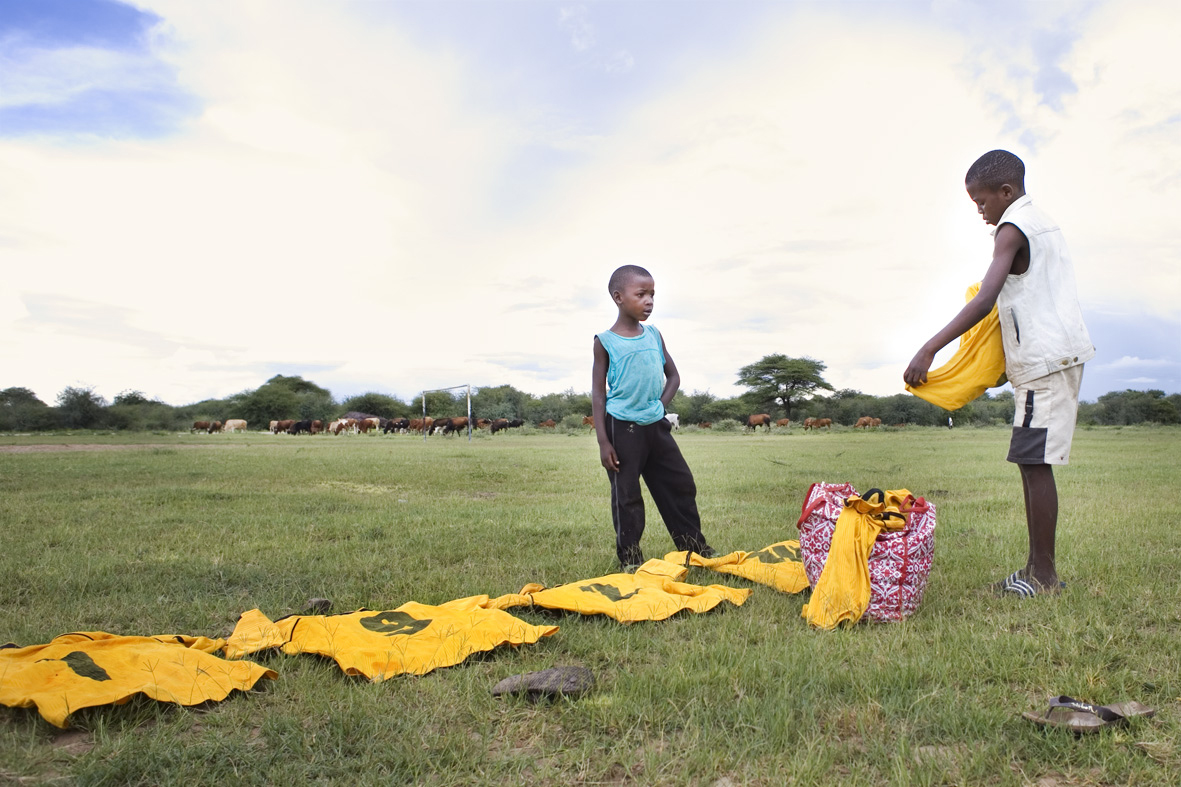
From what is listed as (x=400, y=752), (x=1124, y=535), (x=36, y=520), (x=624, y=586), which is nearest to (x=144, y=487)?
(x=36, y=520)

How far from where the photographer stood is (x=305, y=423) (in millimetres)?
48562

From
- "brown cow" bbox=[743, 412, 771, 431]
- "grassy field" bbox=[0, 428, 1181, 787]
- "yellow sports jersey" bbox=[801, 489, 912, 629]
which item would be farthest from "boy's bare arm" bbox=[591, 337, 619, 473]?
"brown cow" bbox=[743, 412, 771, 431]

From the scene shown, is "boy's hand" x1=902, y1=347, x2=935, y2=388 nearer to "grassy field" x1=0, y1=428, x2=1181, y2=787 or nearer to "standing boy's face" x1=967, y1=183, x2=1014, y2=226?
"standing boy's face" x1=967, y1=183, x2=1014, y2=226

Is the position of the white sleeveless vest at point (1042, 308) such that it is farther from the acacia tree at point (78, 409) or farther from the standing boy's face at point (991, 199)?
the acacia tree at point (78, 409)

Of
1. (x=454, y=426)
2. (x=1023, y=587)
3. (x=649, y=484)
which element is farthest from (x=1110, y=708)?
(x=454, y=426)

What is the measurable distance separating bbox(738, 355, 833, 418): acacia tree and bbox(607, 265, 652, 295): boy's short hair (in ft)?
129

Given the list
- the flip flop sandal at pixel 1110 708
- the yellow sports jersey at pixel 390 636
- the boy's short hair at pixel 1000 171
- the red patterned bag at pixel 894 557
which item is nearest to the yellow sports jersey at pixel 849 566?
the red patterned bag at pixel 894 557

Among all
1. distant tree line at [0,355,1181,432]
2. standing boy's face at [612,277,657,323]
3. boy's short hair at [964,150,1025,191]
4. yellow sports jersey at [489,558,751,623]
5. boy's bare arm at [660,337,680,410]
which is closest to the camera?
yellow sports jersey at [489,558,751,623]

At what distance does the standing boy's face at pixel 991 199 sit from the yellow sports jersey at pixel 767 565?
219 cm

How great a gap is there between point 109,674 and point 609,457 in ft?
9.32

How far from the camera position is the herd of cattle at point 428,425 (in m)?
37.3

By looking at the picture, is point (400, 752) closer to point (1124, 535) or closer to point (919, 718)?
point (919, 718)

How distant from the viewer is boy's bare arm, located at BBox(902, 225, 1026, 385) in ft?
12.3

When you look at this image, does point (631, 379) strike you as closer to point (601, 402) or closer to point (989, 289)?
point (601, 402)
